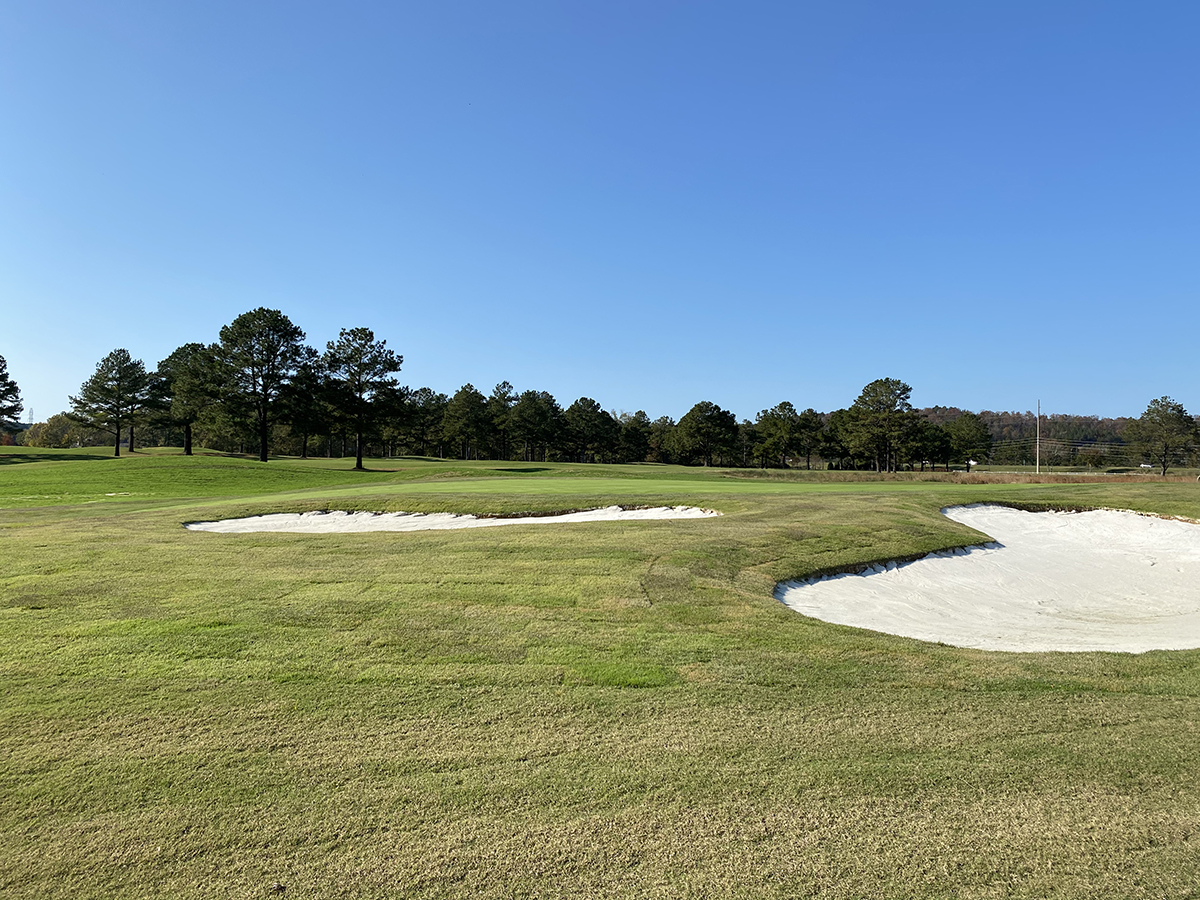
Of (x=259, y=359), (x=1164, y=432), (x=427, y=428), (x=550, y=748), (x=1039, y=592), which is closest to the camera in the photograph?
(x=550, y=748)

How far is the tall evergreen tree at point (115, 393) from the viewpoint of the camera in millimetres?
59969

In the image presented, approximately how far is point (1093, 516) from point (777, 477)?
64.3ft

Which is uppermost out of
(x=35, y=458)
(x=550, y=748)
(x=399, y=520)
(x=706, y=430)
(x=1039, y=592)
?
(x=706, y=430)

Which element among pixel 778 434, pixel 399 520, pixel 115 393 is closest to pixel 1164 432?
pixel 778 434

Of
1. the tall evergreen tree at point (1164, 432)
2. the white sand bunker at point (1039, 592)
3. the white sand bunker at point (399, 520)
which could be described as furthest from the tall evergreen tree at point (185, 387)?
the tall evergreen tree at point (1164, 432)

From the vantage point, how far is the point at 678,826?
3531mm

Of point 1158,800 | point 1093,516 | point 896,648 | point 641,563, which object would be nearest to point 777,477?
point 1093,516

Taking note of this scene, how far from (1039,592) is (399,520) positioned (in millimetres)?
14726

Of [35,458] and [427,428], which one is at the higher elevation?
[427,428]

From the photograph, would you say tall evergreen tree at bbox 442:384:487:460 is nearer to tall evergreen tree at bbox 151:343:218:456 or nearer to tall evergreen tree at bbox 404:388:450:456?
tall evergreen tree at bbox 404:388:450:456

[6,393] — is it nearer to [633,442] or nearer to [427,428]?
[427,428]

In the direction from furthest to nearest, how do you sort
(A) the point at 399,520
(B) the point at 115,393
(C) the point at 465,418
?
(C) the point at 465,418
(B) the point at 115,393
(A) the point at 399,520

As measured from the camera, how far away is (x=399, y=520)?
690 inches

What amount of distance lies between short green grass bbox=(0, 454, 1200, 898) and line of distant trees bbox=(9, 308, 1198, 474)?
44.0 meters
